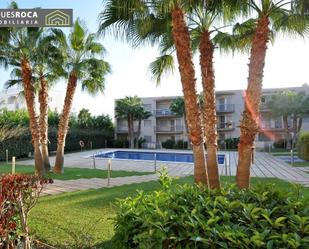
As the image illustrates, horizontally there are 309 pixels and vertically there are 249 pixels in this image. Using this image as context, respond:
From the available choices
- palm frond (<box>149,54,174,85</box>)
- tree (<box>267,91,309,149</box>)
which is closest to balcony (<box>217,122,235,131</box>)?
tree (<box>267,91,309,149</box>)

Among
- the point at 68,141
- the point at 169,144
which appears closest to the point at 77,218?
the point at 68,141

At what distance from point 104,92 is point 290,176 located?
915cm

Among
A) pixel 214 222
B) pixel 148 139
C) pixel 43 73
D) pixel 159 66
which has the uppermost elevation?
pixel 43 73

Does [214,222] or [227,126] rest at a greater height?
[227,126]

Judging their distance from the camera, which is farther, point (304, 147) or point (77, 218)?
point (304, 147)

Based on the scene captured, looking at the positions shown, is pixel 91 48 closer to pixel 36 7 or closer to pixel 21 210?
pixel 36 7

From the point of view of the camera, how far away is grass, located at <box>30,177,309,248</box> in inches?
209

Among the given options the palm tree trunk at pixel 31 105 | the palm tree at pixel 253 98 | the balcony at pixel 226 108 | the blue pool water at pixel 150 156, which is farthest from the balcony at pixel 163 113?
the palm tree at pixel 253 98

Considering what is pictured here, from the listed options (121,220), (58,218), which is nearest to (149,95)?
(58,218)

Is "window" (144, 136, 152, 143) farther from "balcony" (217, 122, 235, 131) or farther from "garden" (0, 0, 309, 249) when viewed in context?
"garden" (0, 0, 309, 249)

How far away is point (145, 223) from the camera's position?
2705 mm

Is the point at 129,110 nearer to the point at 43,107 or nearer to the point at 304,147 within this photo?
the point at 304,147

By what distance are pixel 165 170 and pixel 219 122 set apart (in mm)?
42349

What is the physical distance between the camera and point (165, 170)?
4258mm
